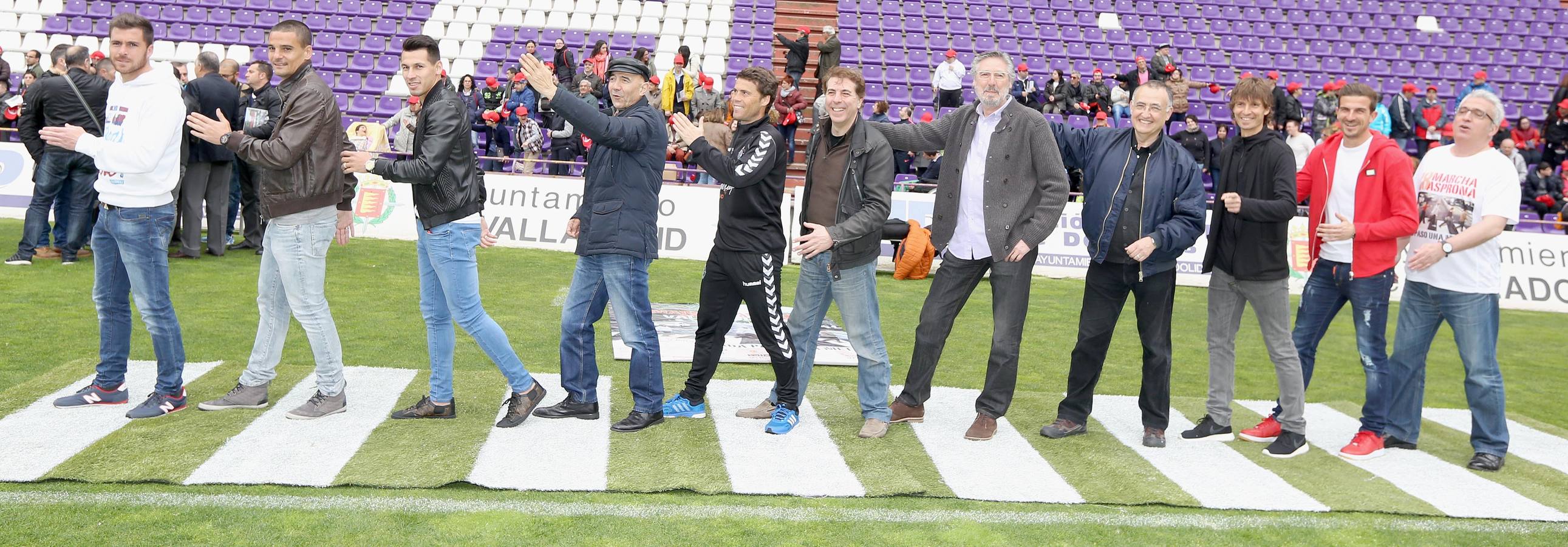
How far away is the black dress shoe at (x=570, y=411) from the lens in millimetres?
5473

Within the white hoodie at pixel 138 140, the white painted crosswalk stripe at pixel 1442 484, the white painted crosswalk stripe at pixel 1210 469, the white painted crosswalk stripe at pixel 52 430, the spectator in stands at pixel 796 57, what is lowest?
the white painted crosswalk stripe at pixel 52 430

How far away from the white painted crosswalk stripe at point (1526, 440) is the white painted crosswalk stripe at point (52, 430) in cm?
624

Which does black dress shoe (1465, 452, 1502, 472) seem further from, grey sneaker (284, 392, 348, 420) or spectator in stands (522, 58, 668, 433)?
grey sneaker (284, 392, 348, 420)

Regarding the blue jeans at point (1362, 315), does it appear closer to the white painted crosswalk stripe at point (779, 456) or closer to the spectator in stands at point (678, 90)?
the white painted crosswalk stripe at point (779, 456)

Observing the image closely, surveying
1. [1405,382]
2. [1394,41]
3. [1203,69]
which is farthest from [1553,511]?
[1394,41]

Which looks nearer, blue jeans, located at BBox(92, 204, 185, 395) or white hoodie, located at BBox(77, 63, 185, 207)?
white hoodie, located at BBox(77, 63, 185, 207)

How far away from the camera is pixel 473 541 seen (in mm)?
3754

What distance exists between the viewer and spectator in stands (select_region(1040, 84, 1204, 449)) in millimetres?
5289

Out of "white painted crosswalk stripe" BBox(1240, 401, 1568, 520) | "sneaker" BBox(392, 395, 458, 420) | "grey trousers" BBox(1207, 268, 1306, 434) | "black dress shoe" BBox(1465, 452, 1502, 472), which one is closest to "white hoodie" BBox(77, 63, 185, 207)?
"sneaker" BBox(392, 395, 458, 420)

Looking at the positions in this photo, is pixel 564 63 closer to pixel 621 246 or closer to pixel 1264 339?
pixel 621 246

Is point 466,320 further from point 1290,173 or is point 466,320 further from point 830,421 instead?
point 1290,173

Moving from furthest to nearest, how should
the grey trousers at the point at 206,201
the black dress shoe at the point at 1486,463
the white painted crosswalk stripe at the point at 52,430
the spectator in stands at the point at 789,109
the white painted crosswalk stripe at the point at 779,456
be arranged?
1. the spectator in stands at the point at 789,109
2. the grey trousers at the point at 206,201
3. the black dress shoe at the point at 1486,463
4. the white painted crosswalk stripe at the point at 779,456
5. the white painted crosswalk stripe at the point at 52,430

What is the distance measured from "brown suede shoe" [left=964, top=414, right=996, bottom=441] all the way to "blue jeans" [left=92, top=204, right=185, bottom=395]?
3.63 metres

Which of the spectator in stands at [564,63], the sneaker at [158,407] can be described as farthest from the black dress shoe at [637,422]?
the spectator in stands at [564,63]
